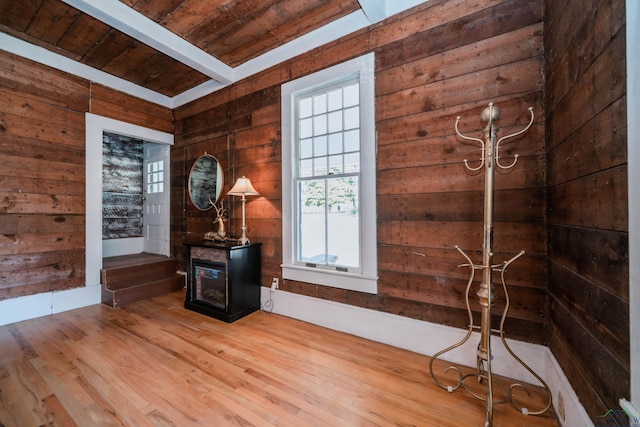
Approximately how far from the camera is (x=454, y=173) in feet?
6.36

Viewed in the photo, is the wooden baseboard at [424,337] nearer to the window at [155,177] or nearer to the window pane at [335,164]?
the window pane at [335,164]

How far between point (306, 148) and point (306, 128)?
21 centimetres

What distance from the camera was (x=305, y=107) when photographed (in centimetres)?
277

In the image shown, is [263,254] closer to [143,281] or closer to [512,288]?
[143,281]

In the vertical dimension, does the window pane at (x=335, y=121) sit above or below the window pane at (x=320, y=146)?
above

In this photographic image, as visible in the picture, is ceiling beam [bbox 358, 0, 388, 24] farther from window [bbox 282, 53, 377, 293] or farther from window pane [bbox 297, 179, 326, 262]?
window pane [bbox 297, 179, 326, 262]

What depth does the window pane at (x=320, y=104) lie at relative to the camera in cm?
264

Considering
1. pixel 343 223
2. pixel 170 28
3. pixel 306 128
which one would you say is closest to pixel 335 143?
pixel 306 128

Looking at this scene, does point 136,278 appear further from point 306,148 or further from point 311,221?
point 306,148

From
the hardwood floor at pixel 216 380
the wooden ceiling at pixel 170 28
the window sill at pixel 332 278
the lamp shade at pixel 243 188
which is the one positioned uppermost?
the wooden ceiling at pixel 170 28

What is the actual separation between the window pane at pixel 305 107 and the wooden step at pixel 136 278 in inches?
114

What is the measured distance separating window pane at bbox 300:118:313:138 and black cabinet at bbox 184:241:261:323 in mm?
1352

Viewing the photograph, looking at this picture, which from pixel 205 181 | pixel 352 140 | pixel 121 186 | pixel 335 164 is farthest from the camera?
pixel 121 186

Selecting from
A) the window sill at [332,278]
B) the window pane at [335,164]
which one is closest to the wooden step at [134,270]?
the window sill at [332,278]
